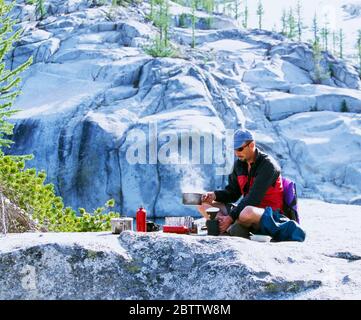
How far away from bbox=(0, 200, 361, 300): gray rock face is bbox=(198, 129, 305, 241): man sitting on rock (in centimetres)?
83

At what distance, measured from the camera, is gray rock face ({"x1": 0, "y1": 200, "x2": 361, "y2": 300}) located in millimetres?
4285

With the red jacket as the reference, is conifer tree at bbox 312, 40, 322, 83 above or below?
below

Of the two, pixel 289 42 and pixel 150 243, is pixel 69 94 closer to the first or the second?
pixel 289 42

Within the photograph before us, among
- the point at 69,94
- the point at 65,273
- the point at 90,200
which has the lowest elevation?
the point at 90,200

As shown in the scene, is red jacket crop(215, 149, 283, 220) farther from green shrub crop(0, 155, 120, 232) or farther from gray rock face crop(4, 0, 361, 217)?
gray rock face crop(4, 0, 361, 217)

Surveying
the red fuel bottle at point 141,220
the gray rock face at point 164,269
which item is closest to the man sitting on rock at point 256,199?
the red fuel bottle at point 141,220

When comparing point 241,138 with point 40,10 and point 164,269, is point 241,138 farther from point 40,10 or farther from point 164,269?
point 40,10

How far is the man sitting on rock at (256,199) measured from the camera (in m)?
5.60

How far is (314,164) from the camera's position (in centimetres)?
3284

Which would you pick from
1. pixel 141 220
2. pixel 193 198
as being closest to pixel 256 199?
pixel 141 220

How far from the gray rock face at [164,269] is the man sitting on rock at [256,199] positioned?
0.83 m

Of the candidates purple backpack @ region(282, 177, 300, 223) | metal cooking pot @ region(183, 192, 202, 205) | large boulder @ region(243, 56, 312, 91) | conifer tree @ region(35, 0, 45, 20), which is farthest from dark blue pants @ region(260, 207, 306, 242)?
conifer tree @ region(35, 0, 45, 20)

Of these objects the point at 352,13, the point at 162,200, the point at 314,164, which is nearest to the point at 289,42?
the point at 314,164

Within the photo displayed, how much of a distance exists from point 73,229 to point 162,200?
16262 millimetres
